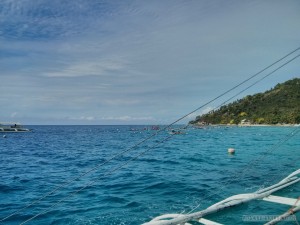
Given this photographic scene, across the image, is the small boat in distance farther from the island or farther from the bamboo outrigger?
the bamboo outrigger

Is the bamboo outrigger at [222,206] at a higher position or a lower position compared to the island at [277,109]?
lower

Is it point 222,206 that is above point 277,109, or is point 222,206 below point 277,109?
below

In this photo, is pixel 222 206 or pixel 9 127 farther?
pixel 9 127

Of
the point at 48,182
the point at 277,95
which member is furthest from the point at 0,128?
the point at 277,95

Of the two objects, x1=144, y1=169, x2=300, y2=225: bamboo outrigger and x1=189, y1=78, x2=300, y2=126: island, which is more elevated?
x1=189, y1=78, x2=300, y2=126: island

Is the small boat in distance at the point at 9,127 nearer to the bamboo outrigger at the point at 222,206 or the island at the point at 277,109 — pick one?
the island at the point at 277,109

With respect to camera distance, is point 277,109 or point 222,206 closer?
point 222,206

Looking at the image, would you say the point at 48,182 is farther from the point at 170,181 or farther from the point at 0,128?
the point at 0,128

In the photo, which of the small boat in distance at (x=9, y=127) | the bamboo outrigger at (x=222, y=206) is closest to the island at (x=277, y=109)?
the small boat in distance at (x=9, y=127)

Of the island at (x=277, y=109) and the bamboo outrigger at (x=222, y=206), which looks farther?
the island at (x=277, y=109)

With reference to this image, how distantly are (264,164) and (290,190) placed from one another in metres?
12.0

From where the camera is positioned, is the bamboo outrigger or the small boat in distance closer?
the bamboo outrigger

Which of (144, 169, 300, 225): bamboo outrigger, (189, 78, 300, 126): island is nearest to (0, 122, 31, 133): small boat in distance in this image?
(189, 78, 300, 126): island

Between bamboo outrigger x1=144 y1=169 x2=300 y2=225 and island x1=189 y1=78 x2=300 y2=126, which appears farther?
island x1=189 y1=78 x2=300 y2=126
